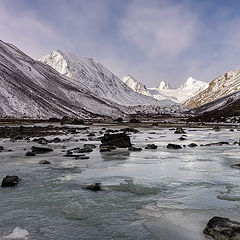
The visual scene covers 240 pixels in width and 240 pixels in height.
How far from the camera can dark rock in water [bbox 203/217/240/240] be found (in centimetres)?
919

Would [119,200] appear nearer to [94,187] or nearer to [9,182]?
[94,187]

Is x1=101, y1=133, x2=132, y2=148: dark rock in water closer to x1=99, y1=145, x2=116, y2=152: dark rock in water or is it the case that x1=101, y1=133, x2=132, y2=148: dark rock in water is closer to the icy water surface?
x1=99, y1=145, x2=116, y2=152: dark rock in water

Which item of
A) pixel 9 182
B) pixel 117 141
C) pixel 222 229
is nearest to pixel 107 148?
pixel 117 141

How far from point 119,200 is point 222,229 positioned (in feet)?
17.5

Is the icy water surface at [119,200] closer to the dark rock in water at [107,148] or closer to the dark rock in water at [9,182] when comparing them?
the dark rock in water at [9,182]

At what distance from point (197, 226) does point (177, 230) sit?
0.83 metres

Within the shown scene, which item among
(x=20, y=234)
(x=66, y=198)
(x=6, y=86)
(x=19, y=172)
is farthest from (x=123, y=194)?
(x=6, y=86)

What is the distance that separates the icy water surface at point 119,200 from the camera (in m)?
10.4

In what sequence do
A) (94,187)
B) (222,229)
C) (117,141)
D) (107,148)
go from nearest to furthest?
(222,229)
(94,187)
(107,148)
(117,141)

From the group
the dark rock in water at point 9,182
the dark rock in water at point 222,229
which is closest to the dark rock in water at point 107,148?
the dark rock in water at point 9,182

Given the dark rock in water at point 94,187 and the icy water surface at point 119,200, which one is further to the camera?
the dark rock in water at point 94,187

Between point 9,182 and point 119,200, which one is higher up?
point 9,182

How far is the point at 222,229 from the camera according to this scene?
9.48 meters

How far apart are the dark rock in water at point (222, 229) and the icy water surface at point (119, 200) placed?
1.15 ft
